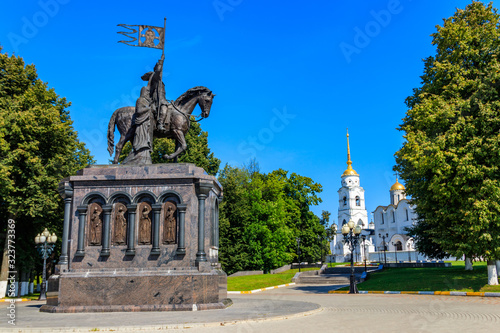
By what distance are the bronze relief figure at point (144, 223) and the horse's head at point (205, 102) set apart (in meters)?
4.17

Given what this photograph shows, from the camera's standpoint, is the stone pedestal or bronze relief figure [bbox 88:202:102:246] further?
bronze relief figure [bbox 88:202:102:246]

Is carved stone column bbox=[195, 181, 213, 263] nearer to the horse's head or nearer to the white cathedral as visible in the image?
the horse's head

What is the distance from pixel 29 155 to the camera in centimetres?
2419

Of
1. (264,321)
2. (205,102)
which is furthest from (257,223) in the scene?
(264,321)

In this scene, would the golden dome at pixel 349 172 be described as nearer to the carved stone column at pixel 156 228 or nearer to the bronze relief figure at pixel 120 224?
the carved stone column at pixel 156 228

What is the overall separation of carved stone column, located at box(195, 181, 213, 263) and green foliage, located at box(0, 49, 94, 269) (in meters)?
14.1

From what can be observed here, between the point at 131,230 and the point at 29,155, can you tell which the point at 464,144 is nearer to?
the point at 131,230

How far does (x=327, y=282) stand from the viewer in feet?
112

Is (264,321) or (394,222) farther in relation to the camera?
(394,222)

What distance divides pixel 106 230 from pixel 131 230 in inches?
31.7

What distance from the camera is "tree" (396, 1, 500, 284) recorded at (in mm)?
19172

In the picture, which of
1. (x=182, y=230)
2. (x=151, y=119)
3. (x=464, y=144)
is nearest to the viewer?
(x=182, y=230)

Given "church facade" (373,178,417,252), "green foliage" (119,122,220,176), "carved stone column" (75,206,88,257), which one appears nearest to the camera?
"carved stone column" (75,206,88,257)

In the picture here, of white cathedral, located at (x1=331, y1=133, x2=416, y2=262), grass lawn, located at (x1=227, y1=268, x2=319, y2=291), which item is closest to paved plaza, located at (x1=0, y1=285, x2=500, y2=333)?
grass lawn, located at (x1=227, y1=268, x2=319, y2=291)
